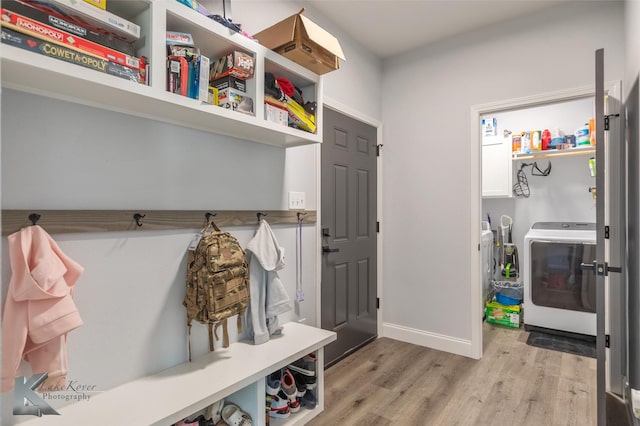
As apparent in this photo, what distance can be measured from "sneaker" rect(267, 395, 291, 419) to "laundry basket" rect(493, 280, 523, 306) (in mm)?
2832

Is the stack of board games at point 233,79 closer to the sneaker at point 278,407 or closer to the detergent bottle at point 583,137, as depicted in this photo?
the sneaker at point 278,407

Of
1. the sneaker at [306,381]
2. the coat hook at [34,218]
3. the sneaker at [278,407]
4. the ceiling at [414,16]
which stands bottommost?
the sneaker at [278,407]

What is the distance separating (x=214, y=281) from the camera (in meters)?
1.57

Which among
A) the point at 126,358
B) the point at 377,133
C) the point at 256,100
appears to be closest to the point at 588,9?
the point at 377,133

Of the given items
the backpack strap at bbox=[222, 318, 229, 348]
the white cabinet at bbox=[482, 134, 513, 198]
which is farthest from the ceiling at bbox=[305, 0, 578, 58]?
the backpack strap at bbox=[222, 318, 229, 348]

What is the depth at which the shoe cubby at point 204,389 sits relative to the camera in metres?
1.21

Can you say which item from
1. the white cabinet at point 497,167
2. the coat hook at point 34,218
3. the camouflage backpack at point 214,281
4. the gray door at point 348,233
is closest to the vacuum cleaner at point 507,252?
the white cabinet at point 497,167

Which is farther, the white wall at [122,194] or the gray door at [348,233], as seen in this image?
the gray door at [348,233]

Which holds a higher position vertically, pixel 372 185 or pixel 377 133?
pixel 377 133

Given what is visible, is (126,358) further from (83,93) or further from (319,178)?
(319,178)

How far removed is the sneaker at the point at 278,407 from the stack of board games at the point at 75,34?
1.67 meters

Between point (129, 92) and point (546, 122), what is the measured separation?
4.40 m

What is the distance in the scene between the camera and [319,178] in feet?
8.25

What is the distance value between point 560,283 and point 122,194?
12.4 feet
